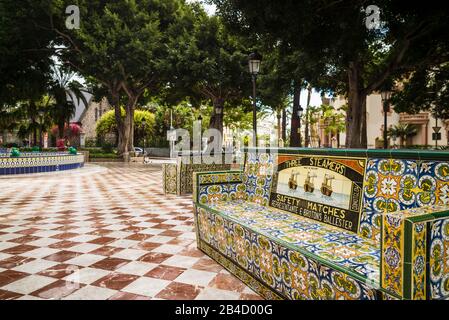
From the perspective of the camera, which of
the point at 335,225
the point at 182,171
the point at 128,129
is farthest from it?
the point at 128,129

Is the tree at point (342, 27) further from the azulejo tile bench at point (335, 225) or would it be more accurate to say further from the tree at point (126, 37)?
the tree at point (126, 37)

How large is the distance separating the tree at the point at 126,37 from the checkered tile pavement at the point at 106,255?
47.3 feet

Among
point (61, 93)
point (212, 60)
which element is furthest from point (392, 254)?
point (61, 93)

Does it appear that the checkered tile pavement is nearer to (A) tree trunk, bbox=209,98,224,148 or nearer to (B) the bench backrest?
(B) the bench backrest

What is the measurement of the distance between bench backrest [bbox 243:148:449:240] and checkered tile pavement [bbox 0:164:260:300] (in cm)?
101

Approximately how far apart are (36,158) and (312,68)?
13.0 m

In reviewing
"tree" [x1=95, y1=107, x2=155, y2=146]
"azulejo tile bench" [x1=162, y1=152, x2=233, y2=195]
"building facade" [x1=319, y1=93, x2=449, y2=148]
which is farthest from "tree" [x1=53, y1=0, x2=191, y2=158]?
"building facade" [x1=319, y1=93, x2=449, y2=148]

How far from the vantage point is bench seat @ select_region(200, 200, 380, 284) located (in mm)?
1989

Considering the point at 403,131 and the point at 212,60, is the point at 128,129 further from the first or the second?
the point at 403,131

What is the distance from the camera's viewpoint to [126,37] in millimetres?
19750

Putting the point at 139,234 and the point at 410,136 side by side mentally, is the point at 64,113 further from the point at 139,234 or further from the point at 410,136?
the point at 410,136

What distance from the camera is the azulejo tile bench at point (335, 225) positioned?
1597 mm

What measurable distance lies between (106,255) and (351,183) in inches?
115

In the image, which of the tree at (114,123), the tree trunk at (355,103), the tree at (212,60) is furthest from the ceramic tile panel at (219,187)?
the tree at (114,123)
